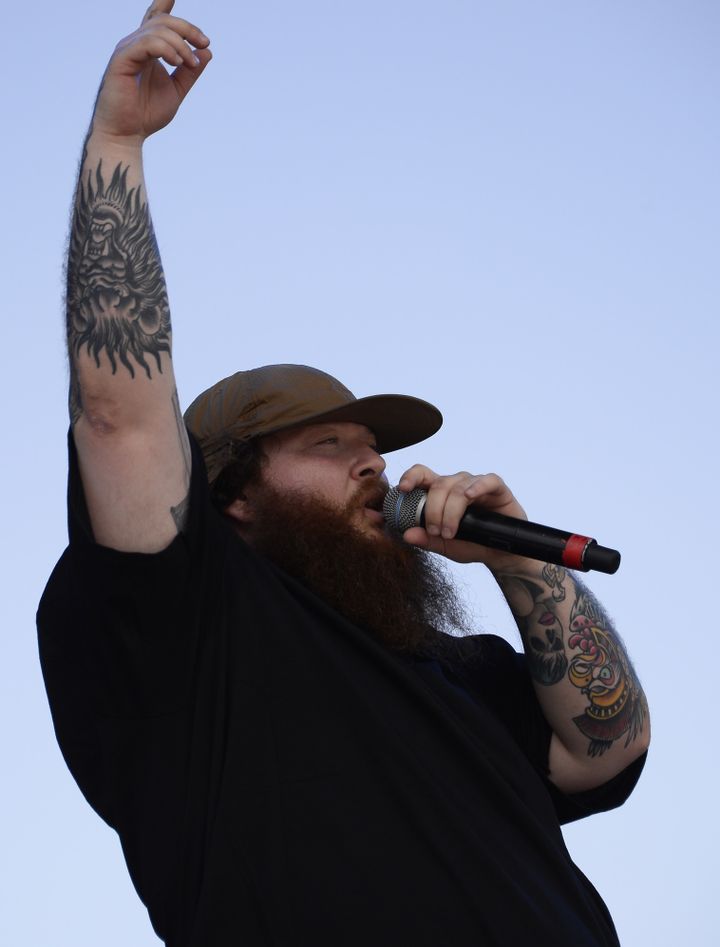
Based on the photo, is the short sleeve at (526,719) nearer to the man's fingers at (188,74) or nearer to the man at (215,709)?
the man at (215,709)

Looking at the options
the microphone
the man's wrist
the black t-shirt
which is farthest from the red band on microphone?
the man's wrist

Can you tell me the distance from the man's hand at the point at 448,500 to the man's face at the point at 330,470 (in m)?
0.14

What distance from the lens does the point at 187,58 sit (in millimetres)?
1706

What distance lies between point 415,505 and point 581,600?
1.65 feet

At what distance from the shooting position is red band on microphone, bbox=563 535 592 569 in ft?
6.27

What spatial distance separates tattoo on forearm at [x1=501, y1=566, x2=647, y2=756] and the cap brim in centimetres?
41

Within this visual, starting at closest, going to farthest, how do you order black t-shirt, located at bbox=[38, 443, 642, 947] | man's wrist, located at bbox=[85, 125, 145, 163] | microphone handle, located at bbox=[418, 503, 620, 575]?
black t-shirt, located at bbox=[38, 443, 642, 947], man's wrist, located at bbox=[85, 125, 145, 163], microphone handle, located at bbox=[418, 503, 620, 575]

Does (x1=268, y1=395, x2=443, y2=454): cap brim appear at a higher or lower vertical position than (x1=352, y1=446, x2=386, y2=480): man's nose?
higher

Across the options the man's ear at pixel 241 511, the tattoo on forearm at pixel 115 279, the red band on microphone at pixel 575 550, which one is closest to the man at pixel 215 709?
the tattoo on forearm at pixel 115 279

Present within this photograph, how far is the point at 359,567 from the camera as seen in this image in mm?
2148

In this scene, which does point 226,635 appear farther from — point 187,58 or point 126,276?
point 187,58

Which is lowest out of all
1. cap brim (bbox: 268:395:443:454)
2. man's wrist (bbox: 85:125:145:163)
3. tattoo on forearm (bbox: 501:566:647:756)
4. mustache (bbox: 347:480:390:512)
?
tattoo on forearm (bbox: 501:566:647:756)

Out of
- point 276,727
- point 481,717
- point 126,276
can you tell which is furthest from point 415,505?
point 126,276

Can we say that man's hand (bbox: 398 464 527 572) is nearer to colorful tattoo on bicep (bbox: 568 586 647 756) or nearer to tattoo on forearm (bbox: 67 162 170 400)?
colorful tattoo on bicep (bbox: 568 586 647 756)
